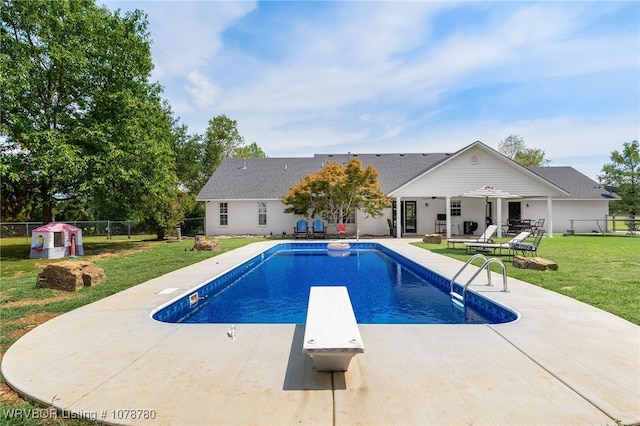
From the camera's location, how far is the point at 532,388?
10.1 ft

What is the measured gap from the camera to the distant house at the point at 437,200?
21.2m

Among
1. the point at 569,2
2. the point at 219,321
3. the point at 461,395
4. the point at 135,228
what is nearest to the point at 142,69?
the point at 135,228

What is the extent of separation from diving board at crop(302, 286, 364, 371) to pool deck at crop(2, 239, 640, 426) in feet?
0.49

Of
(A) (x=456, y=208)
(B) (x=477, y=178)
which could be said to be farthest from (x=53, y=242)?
(A) (x=456, y=208)

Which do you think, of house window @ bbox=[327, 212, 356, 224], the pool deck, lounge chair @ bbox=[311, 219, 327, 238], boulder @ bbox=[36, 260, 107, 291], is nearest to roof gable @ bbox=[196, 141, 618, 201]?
house window @ bbox=[327, 212, 356, 224]

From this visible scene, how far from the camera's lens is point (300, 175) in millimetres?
25984

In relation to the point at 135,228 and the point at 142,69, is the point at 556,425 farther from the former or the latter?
the point at 135,228

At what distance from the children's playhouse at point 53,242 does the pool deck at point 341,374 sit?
11108mm

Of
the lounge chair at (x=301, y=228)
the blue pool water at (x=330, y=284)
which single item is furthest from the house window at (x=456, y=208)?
the blue pool water at (x=330, y=284)

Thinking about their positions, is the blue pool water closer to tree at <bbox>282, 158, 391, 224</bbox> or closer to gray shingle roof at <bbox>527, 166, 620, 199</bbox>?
tree at <bbox>282, 158, 391, 224</bbox>

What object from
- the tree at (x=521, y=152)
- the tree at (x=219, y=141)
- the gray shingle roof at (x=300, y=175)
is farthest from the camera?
the tree at (x=521, y=152)

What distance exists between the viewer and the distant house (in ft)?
69.4

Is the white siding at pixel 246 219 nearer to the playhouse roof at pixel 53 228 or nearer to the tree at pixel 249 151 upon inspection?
the playhouse roof at pixel 53 228

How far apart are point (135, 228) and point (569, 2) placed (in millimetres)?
28905
